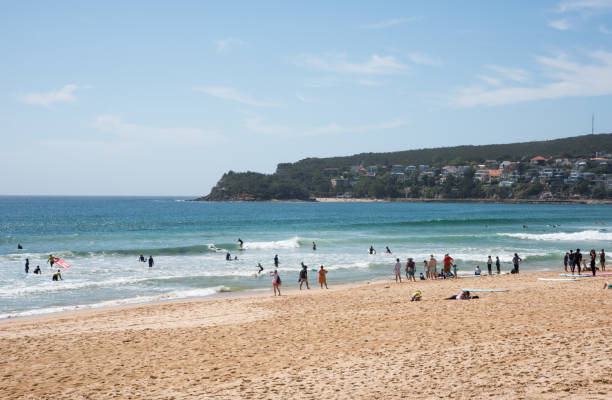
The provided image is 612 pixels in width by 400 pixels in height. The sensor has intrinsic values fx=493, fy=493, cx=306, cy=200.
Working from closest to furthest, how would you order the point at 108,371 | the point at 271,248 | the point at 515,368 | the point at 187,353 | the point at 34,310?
1. the point at 515,368
2. the point at 108,371
3. the point at 187,353
4. the point at 34,310
5. the point at 271,248

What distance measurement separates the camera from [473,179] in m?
160

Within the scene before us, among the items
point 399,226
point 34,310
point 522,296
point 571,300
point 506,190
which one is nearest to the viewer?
point 571,300

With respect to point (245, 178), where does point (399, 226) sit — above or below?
below

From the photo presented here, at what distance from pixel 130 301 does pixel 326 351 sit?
38.7ft

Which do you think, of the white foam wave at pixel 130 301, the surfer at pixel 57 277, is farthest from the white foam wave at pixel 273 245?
the white foam wave at pixel 130 301

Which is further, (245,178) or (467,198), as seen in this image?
(245,178)

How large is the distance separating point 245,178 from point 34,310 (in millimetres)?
158885

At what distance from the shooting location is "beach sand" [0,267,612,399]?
7.63 meters

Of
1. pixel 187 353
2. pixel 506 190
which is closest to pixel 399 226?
pixel 187 353

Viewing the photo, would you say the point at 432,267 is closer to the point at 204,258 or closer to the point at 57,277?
the point at 204,258

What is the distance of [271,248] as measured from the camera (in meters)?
41.2

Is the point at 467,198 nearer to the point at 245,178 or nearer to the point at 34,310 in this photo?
the point at 245,178

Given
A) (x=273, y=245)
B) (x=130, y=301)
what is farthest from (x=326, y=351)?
(x=273, y=245)

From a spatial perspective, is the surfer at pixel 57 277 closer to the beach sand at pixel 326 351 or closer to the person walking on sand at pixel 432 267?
the beach sand at pixel 326 351
